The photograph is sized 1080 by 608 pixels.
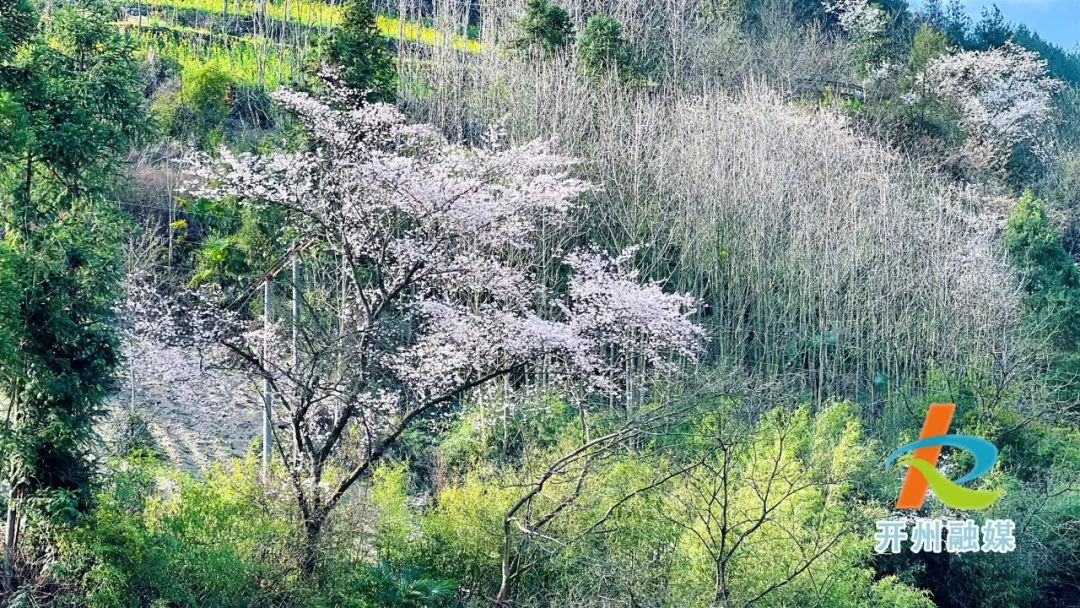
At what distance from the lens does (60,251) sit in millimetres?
8312

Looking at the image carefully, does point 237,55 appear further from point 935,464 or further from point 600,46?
point 935,464

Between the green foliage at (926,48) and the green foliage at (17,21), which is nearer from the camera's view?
the green foliage at (17,21)

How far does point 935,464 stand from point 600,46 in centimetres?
935

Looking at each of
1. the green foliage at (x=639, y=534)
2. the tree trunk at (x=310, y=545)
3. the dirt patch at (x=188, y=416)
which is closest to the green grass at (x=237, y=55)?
the dirt patch at (x=188, y=416)

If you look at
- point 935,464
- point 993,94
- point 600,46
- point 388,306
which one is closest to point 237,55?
point 600,46

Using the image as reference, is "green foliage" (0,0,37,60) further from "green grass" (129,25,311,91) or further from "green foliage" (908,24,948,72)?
"green foliage" (908,24,948,72)

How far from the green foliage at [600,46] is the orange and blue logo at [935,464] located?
26.9 ft

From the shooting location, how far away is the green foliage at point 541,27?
17844mm

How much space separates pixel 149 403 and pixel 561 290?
617 centimetres

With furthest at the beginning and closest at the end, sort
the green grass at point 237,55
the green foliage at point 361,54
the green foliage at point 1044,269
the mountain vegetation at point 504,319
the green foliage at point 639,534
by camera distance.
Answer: the green grass at point 237,55
the green foliage at point 1044,269
the green foliage at point 361,54
the green foliage at point 639,534
the mountain vegetation at point 504,319

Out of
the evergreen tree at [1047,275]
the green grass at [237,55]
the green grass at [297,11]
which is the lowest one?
the evergreen tree at [1047,275]

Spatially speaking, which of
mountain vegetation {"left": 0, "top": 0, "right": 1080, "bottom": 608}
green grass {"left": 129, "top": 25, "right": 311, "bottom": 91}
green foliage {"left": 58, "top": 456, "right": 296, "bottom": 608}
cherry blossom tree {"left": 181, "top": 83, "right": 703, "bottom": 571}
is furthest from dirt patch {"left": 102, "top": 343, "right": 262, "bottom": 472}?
green grass {"left": 129, "top": 25, "right": 311, "bottom": 91}

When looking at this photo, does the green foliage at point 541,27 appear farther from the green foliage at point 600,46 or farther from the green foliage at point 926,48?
the green foliage at point 926,48

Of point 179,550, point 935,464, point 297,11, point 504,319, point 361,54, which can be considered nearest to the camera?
point 179,550
